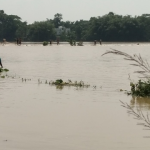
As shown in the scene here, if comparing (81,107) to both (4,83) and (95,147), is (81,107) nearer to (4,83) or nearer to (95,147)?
(95,147)

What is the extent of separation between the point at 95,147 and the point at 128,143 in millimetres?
640

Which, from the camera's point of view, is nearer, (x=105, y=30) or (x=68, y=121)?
(x=68, y=121)

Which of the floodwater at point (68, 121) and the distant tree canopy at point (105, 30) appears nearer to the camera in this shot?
the floodwater at point (68, 121)

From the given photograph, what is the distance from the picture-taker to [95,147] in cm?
796

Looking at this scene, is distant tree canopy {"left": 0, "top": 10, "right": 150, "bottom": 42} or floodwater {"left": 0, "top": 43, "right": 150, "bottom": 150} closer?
floodwater {"left": 0, "top": 43, "right": 150, "bottom": 150}

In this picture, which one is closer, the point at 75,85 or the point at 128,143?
the point at 128,143

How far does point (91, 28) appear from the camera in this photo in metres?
125

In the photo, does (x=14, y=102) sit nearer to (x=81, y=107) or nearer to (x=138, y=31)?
(x=81, y=107)

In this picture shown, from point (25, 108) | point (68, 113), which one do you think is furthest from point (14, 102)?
point (68, 113)

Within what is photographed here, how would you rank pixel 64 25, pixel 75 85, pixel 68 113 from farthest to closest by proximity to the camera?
1. pixel 64 25
2. pixel 75 85
3. pixel 68 113

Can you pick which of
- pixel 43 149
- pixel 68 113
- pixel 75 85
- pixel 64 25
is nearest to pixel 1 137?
pixel 43 149

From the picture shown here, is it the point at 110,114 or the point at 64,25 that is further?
the point at 64,25

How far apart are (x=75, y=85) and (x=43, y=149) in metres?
10.1

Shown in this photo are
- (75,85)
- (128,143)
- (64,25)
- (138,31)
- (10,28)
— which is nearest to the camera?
(128,143)
